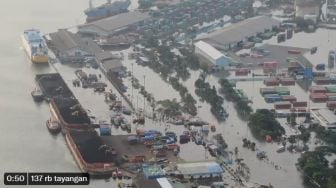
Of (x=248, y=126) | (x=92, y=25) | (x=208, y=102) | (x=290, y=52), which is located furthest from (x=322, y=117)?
(x=92, y=25)

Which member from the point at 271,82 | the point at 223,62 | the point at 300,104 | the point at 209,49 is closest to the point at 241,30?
the point at 209,49

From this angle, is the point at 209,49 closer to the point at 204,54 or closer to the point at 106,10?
the point at 204,54

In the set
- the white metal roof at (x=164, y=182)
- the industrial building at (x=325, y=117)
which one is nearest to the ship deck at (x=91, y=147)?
the white metal roof at (x=164, y=182)

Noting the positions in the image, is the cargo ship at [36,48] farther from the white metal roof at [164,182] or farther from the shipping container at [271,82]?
the white metal roof at [164,182]

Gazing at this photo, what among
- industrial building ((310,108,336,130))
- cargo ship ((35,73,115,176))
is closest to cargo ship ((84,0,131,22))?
cargo ship ((35,73,115,176))

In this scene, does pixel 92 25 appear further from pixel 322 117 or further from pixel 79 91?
pixel 322 117

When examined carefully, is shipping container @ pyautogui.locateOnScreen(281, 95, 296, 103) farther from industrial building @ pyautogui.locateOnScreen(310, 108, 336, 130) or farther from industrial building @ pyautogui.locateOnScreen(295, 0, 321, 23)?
industrial building @ pyautogui.locateOnScreen(295, 0, 321, 23)
